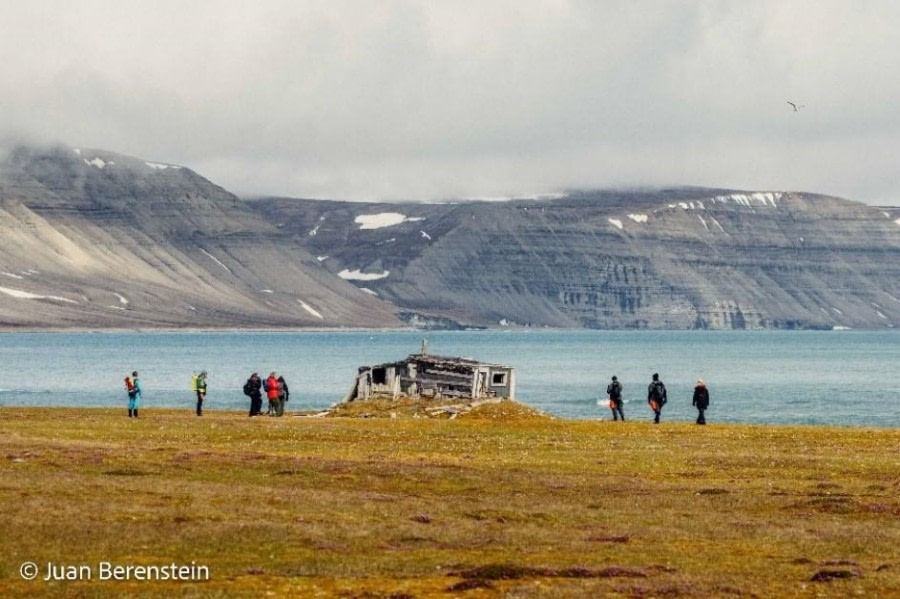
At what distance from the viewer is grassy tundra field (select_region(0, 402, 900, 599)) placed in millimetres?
28703

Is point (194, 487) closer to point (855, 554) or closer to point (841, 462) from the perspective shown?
point (855, 554)

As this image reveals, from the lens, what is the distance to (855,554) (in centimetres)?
3294

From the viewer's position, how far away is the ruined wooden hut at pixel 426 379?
91.8 metres

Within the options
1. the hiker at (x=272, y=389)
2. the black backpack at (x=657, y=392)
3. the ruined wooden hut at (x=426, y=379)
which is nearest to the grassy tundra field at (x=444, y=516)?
the black backpack at (x=657, y=392)

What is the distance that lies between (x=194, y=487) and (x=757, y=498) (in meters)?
14.7

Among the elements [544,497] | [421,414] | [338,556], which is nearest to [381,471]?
[544,497]
